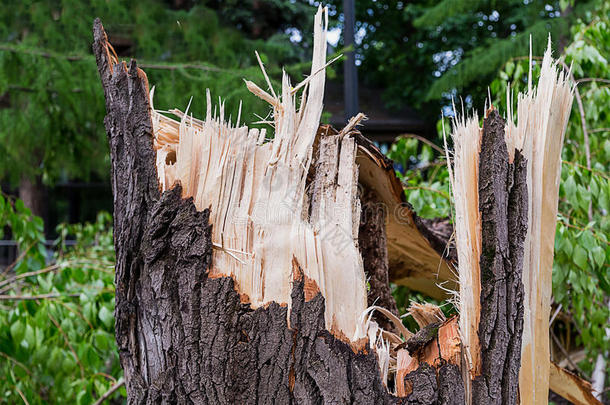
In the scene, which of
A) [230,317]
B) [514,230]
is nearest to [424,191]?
[514,230]

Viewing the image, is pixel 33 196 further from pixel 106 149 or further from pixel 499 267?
pixel 499 267

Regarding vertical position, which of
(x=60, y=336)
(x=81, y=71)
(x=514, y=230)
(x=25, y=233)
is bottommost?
(x=60, y=336)

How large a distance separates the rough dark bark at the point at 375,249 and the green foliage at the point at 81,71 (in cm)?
70

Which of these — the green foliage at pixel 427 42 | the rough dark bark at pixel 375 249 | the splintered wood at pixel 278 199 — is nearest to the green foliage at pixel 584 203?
the rough dark bark at pixel 375 249

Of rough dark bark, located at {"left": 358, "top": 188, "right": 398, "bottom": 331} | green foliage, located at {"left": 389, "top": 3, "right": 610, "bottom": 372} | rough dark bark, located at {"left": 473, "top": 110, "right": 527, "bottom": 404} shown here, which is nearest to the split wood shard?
rough dark bark, located at {"left": 473, "top": 110, "right": 527, "bottom": 404}

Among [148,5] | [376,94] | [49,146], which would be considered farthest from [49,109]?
[376,94]

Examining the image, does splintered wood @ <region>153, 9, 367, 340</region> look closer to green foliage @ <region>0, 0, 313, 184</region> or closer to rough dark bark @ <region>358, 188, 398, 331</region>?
rough dark bark @ <region>358, 188, 398, 331</region>

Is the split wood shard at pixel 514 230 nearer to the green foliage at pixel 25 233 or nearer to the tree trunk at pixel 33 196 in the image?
the green foliage at pixel 25 233

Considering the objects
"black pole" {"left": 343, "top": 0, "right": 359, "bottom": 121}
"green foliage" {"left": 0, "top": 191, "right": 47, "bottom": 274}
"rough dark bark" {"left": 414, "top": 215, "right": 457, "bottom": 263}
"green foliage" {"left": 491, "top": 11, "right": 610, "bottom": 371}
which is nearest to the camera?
"rough dark bark" {"left": 414, "top": 215, "right": 457, "bottom": 263}

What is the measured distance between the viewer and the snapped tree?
0.90 m

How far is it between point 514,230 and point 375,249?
561 mm

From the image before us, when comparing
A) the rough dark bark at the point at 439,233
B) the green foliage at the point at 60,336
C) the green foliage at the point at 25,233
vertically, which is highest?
the rough dark bark at the point at 439,233

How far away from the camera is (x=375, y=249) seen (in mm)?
1475

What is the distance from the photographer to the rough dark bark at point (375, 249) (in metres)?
1.43
